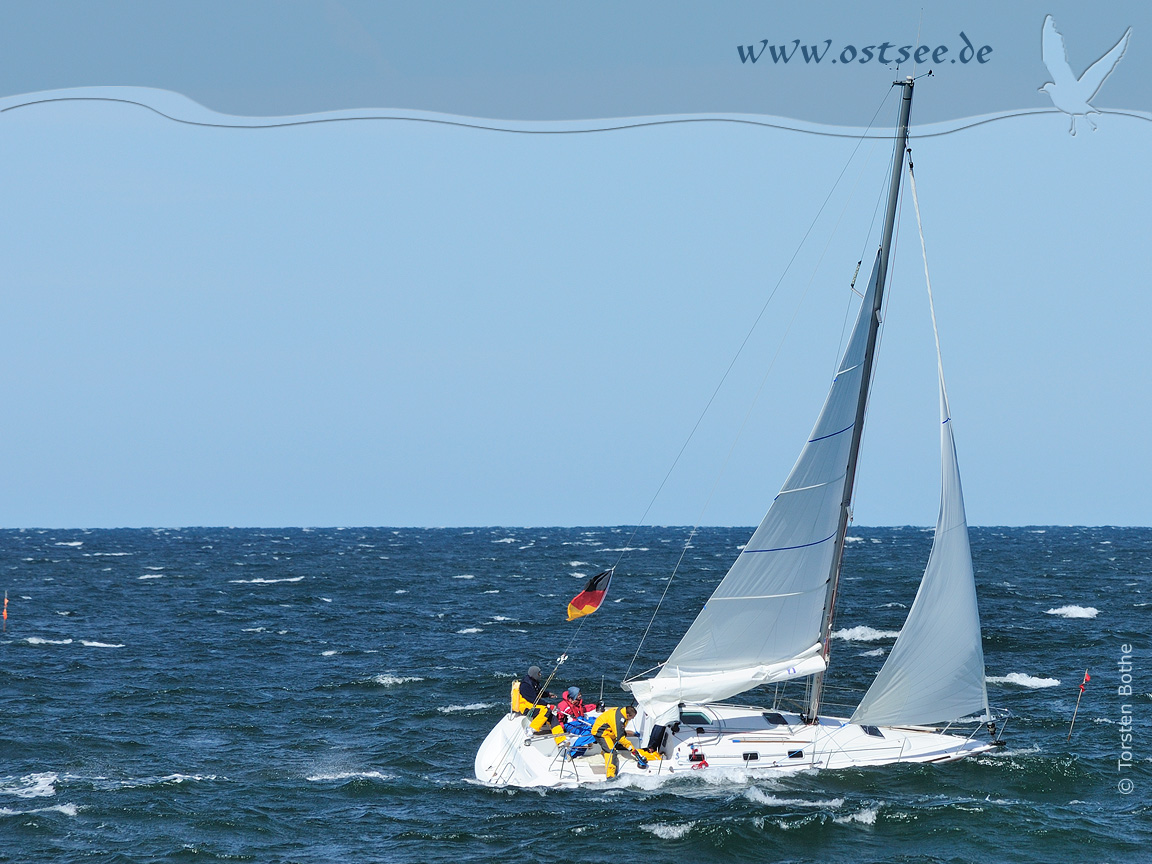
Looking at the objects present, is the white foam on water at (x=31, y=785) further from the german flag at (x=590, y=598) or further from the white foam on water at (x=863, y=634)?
the white foam on water at (x=863, y=634)

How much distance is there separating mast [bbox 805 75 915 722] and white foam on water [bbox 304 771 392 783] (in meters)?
10.5

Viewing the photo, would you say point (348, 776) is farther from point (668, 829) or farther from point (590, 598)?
point (668, 829)

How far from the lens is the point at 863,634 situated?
159ft

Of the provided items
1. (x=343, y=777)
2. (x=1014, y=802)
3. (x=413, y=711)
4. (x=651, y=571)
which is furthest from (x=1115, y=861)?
(x=651, y=571)

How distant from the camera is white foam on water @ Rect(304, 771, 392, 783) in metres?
27.9

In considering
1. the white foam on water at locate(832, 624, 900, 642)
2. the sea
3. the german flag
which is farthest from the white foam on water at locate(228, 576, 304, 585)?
the german flag

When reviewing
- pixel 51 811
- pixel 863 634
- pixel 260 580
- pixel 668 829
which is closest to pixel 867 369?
pixel 668 829

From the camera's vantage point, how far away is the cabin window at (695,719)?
27.3m

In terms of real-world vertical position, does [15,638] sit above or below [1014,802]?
above

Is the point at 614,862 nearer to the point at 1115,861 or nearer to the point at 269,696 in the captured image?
the point at 1115,861

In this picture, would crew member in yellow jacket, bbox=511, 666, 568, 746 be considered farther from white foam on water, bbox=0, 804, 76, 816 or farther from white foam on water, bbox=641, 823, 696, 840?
white foam on water, bbox=0, 804, 76, 816

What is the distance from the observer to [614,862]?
22.5 m

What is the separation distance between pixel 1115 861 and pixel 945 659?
17.2 ft

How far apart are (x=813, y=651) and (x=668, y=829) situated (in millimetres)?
5623
